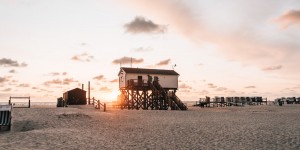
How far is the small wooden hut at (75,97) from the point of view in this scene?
5488 centimetres

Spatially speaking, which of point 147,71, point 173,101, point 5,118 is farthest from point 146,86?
point 5,118

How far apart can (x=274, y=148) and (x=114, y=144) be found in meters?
6.34

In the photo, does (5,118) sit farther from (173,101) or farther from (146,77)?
(146,77)

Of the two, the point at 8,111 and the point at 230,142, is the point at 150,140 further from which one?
the point at 8,111

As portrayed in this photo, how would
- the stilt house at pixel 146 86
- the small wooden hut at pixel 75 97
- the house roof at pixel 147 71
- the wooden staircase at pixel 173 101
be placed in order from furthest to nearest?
the small wooden hut at pixel 75 97 → the house roof at pixel 147 71 → the stilt house at pixel 146 86 → the wooden staircase at pixel 173 101

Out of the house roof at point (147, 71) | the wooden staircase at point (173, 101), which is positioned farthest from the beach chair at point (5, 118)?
the house roof at point (147, 71)

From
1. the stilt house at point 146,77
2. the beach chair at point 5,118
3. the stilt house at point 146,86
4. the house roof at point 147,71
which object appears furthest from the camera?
the house roof at point 147,71

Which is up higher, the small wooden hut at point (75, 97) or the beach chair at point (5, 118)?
the small wooden hut at point (75, 97)

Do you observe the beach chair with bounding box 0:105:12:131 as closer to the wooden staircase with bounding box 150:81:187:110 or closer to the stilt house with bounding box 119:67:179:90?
the wooden staircase with bounding box 150:81:187:110

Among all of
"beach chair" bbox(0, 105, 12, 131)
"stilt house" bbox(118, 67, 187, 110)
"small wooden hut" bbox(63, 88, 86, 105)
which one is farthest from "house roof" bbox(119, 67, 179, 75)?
"beach chair" bbox(0, 105, 12, 131)

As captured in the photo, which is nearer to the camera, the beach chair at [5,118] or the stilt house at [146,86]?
the beach chair at [5,118]

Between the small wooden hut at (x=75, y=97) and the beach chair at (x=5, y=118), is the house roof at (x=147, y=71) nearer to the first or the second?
the small wooden hut at (x=75, y=97)

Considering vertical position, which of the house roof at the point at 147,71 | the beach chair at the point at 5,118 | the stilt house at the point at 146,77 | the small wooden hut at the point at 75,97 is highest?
the house roof at the point at 147,71

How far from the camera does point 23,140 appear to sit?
45.2ft
